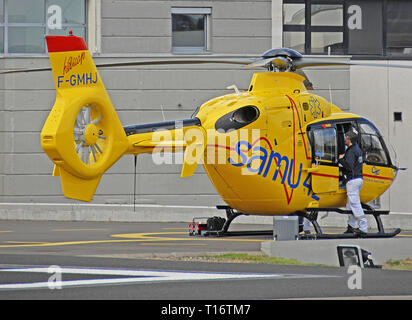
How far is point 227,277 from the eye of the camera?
38.8 ft

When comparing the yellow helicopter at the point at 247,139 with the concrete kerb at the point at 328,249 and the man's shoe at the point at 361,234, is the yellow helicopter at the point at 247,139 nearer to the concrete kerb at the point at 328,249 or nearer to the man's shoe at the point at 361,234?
the man's shoe at the point at 361,234

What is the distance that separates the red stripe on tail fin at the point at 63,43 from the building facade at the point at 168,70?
560 inches

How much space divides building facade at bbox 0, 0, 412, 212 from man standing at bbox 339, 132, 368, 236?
464 inches

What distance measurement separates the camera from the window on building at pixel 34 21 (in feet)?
99.5

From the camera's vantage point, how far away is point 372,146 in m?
19.3

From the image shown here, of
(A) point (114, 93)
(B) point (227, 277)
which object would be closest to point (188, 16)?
(A) point (114, 93)

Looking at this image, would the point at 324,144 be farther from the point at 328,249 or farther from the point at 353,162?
the point at 328,249

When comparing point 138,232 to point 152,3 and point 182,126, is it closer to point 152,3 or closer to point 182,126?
point 182,126

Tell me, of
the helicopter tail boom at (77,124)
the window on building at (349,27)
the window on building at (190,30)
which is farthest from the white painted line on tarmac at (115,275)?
the window on building at (349,27)

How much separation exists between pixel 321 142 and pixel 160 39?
13046mm

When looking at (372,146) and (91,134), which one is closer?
(91,134)

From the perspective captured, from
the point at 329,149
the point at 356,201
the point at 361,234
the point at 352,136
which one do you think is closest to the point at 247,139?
the point at 329,149

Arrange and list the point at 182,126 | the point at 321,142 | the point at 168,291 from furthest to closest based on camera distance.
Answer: the point at 321,142, the point at 182,126, the point at 168,291

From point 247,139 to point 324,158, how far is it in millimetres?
1911
